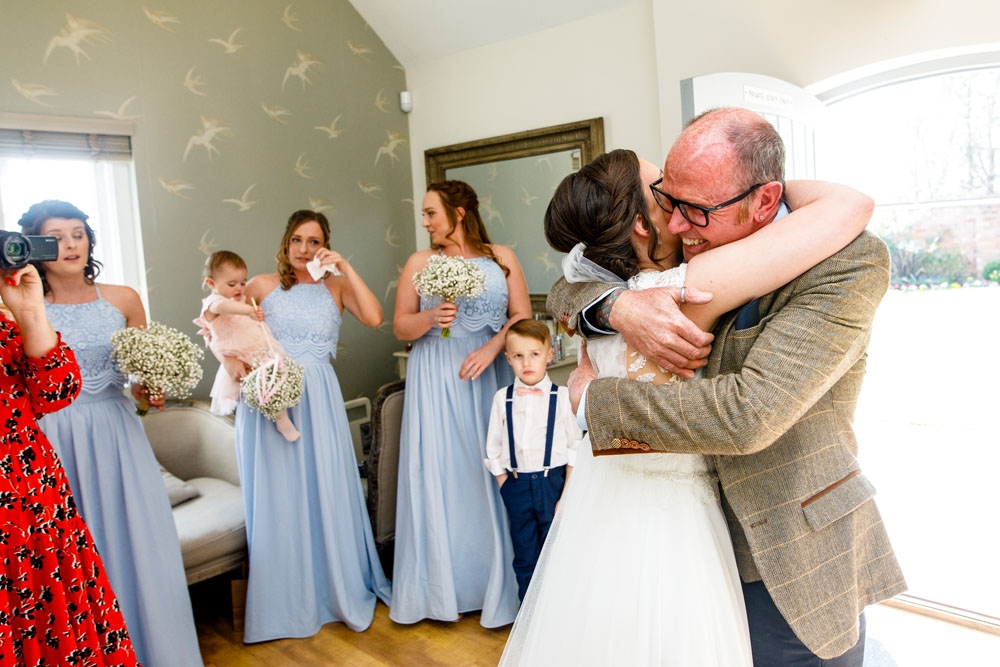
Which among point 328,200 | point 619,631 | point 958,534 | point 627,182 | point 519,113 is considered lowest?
point 958,534

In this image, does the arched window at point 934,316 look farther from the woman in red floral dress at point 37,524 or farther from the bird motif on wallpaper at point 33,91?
the bird motif on wallpaper at point 33,91

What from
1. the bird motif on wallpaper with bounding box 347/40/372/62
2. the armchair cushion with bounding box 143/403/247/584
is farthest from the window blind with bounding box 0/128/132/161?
the bird motif on wallpaper with bounding box 347/40/372/62

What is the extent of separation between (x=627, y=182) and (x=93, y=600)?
6.03 feet

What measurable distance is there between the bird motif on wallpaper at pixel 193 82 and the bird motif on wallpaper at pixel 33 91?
66cm

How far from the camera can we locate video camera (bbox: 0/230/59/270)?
6.01ft

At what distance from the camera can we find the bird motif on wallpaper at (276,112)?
4.34m

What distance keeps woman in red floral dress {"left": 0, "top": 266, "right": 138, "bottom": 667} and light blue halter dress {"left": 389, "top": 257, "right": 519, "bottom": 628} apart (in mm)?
1232

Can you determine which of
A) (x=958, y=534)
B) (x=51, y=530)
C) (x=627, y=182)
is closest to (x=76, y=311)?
(x=51, y=530)

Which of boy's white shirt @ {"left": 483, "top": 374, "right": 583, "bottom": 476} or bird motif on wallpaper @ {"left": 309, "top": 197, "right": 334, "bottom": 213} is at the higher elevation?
bird motif on wallpaper @ {"left": 309, "top": 197, "right": 334, "bottom": 213}

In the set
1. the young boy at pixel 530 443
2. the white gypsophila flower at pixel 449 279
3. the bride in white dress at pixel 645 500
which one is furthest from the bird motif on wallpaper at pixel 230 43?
the bride in white dress at pixel 645 500

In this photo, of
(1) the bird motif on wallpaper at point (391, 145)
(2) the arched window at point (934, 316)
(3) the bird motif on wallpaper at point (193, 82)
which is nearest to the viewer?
(2) the arched window at point (934, 316)

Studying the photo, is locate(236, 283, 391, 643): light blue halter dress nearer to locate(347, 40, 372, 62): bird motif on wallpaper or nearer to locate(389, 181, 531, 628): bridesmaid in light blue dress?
locate(389, 181, 531, 628): bridesmaid in light blue dress

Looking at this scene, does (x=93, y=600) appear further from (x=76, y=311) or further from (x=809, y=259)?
(x=809, y=259)

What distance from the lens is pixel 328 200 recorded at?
15.2 feet
